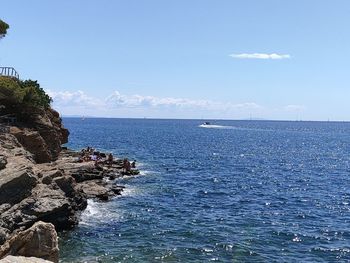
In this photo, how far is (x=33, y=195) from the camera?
34.0 metres

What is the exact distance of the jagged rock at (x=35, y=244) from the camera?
21047 mm

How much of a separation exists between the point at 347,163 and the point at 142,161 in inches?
1694

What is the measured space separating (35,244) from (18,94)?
31856mm

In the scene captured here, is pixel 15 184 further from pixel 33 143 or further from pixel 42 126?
pixel 42 126

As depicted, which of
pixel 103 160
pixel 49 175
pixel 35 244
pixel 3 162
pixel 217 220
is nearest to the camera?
pixel 35 244

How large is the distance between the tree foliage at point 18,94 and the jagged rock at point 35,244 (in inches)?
1217

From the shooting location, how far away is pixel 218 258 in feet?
101

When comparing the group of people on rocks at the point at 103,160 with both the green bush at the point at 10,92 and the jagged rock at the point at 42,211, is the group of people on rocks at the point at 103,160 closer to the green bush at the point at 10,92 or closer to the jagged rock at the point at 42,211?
the green bush at the point at 10,92

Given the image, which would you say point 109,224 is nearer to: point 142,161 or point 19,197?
point 19,197

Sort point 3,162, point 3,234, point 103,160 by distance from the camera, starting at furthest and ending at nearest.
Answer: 1. point 103,160
2. point 3,162
3. point 3,234

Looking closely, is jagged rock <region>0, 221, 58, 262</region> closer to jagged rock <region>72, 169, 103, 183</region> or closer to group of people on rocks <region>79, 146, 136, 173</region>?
jagged rock <region>72, 169, 103, 183</region>

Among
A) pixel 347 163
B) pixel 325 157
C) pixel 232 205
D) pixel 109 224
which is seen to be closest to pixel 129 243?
pixel 109 224

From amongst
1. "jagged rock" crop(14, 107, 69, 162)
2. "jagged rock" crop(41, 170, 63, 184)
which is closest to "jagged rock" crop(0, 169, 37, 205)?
"jagged rock" crop(41, 170, 63, 184)

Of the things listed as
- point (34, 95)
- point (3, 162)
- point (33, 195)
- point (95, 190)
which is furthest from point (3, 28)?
point (33, 195)
